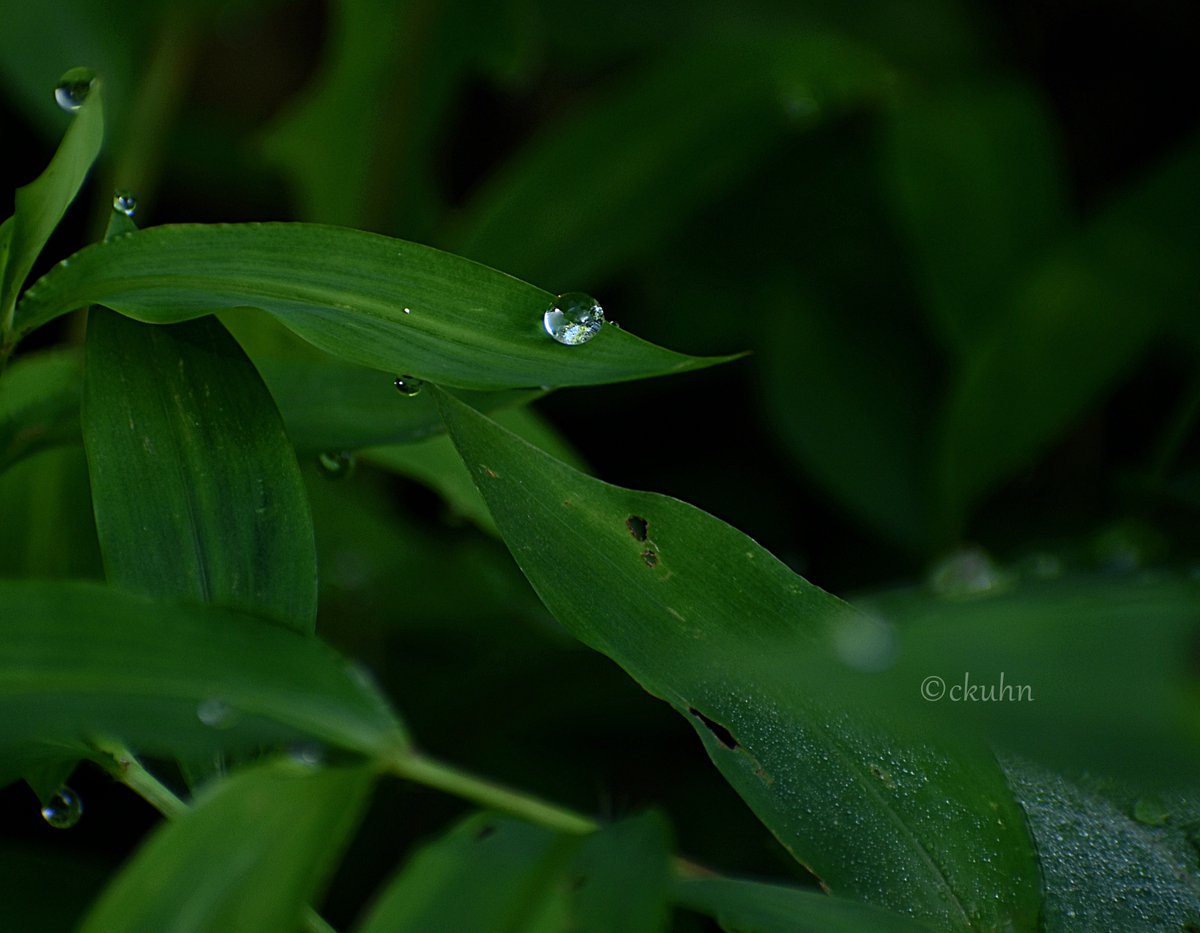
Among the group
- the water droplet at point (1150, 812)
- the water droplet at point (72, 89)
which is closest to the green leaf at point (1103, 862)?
the water droplet at point (1150, 812)

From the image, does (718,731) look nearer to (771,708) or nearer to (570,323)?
(771,708)

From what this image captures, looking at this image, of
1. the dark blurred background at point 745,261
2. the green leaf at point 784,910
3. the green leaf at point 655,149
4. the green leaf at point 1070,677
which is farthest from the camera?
the green leaf at point 655,149

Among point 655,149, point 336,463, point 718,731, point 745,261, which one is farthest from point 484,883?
point 745,261

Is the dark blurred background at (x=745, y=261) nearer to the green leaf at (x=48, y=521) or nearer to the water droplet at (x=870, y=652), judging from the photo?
the green leaf at (x=48, y=521)

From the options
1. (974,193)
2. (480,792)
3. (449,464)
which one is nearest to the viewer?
(480,792)

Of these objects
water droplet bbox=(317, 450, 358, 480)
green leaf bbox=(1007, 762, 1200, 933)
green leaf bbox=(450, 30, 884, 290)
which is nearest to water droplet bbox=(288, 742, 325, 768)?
water droplet bbox=(317, 450, 358, 480)
